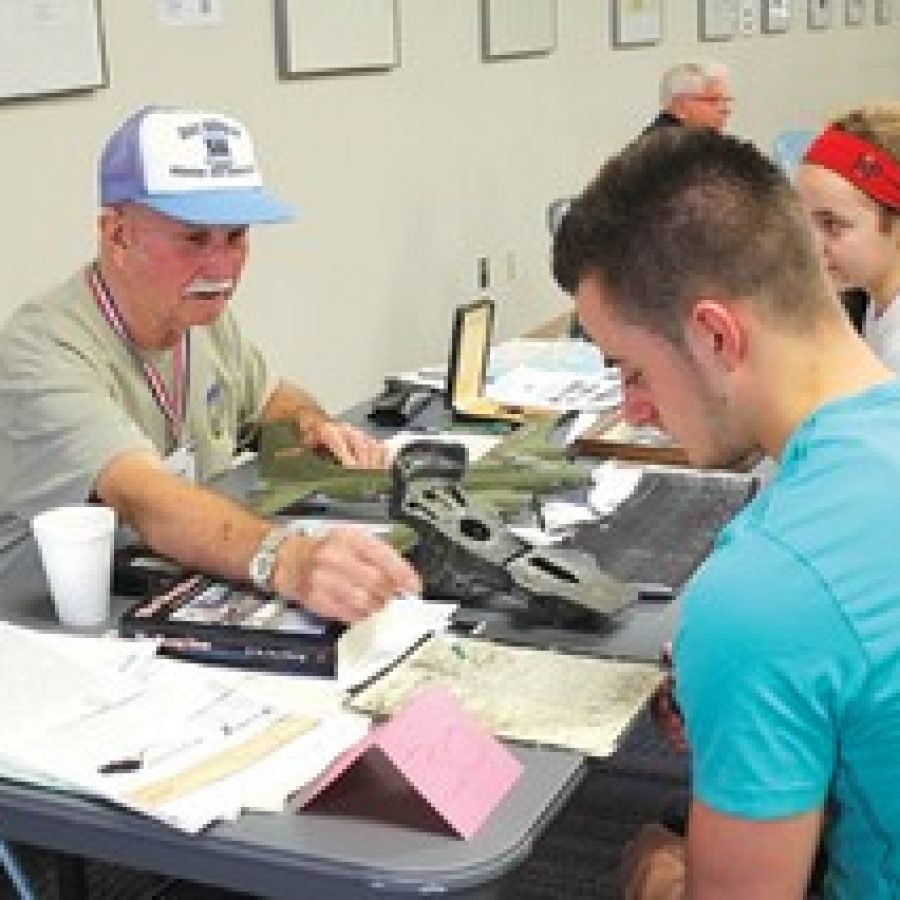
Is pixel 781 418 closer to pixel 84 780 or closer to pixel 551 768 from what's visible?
pixel 551 768

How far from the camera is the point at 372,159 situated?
3811mm

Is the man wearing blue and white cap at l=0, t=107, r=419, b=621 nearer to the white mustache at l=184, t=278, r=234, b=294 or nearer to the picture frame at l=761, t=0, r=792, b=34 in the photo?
the white mustache at l=184, t=278, r=234, b=294

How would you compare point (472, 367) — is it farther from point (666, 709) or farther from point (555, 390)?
point (666, 709)

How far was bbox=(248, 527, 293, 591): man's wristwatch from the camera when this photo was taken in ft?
5.13

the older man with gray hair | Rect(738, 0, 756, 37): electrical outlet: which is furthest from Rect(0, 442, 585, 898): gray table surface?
Rect(738, 0, 756, 37): electrical outlet

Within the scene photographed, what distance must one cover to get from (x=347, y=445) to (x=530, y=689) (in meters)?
0.81

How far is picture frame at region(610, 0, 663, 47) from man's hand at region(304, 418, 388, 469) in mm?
3222

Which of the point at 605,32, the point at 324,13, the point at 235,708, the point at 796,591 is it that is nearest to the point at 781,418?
the point at 796,591

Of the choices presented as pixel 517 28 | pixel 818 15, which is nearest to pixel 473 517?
pixel 517 28

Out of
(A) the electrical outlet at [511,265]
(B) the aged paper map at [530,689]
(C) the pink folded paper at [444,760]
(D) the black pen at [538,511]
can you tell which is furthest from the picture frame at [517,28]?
(C) the pink folded paper at [444,760]

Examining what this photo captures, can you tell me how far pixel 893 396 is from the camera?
1120mm

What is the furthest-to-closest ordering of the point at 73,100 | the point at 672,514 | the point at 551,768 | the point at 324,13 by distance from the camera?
the point at 324,13, the point at 73,100, the point at 672,514, the point at 551,768

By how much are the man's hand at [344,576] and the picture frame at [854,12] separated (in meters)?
6.76

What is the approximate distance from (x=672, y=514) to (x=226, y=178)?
0.76m
